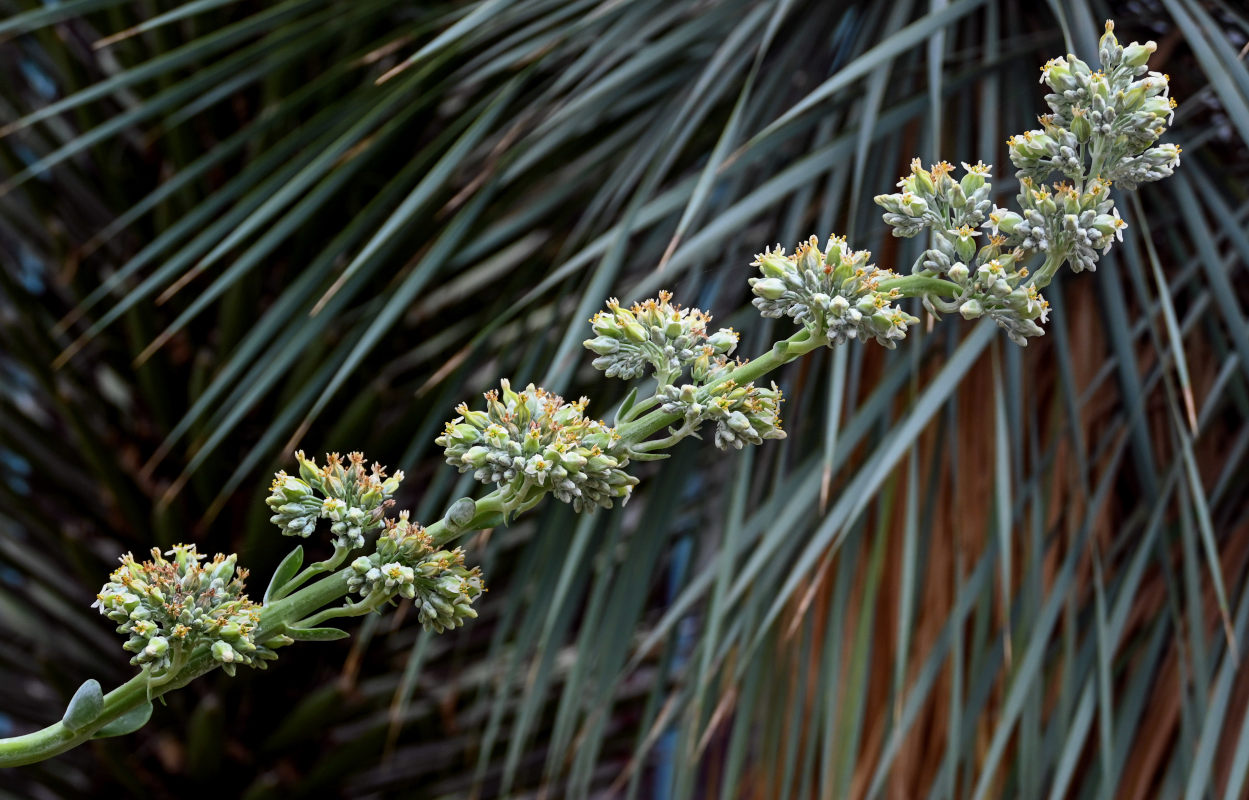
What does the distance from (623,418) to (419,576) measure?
8cm

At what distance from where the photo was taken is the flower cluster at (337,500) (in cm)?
39

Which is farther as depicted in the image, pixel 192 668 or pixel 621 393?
pixel 621 393

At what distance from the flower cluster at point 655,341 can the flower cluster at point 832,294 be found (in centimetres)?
2

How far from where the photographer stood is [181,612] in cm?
37

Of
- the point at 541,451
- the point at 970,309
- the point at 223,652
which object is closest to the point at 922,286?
the point at 970,309

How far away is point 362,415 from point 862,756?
0.69m

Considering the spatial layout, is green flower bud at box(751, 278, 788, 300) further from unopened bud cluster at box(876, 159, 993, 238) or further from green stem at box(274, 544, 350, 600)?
green stem at box(274, 544, 350, 600)

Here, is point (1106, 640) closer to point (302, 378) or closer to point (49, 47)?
point (302, 378)

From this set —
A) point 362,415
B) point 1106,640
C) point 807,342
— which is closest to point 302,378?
point 362,415

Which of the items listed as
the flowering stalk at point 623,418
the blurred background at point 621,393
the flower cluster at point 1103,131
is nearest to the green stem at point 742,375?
the flowering stalk at point 623,418

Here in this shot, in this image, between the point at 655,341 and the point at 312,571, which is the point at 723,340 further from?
the point at 312,571

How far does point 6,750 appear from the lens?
36 cm

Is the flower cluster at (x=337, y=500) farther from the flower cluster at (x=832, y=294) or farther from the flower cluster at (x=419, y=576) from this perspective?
the flower cluster at (x=832, y=294)

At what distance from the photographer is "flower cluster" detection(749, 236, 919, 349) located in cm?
38
